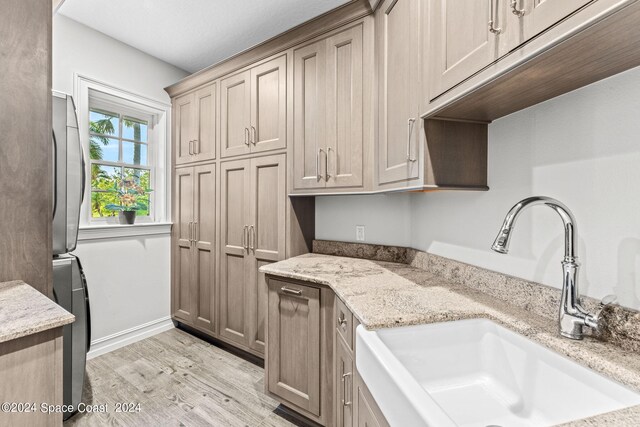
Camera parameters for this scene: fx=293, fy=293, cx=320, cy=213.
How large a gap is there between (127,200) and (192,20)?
168cm

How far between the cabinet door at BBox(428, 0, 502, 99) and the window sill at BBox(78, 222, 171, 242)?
2704 mm

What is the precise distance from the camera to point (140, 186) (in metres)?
2.92

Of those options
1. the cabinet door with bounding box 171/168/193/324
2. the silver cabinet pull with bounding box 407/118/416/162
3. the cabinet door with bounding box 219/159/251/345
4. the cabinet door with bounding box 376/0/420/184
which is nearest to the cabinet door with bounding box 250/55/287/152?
the cabinet door with bounding box 219/159/251/345

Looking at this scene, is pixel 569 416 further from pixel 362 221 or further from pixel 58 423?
pixel 362 221

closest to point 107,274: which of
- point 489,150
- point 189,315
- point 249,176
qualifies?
point 189,315

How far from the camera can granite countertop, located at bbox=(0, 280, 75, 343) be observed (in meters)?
0.75

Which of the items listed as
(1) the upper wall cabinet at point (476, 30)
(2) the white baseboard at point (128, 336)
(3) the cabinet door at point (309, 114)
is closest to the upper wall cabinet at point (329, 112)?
(3) the cabinet door at point (309, 114)

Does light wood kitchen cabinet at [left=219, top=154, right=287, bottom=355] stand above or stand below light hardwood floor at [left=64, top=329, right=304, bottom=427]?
above

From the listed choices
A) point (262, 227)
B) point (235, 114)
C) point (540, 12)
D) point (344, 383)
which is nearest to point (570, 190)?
point (540, 12)

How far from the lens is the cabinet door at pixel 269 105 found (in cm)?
218

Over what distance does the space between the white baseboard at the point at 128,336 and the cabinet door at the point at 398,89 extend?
2.64 m

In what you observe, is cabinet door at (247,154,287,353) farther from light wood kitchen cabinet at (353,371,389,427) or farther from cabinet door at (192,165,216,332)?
light wood kitchen cabinet at (353,371,389,427)

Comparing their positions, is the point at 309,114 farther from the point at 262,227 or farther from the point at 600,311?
the point at 600,311

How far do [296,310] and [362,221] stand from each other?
87cm
